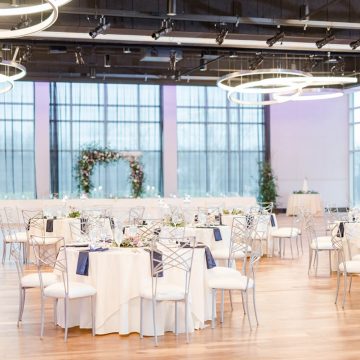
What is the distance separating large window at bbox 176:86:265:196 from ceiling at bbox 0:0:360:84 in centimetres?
496

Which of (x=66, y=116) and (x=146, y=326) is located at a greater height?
(x=66, y=116)

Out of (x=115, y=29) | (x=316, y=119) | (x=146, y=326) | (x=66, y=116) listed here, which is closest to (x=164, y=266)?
(x=146, y=326)

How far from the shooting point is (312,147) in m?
23.8

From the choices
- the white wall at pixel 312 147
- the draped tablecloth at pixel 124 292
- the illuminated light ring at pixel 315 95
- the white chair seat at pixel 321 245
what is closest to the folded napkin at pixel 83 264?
the draped tablecloth at pixel 124 292

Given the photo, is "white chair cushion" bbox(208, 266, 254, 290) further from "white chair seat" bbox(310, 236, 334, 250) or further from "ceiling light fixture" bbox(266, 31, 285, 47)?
"ceiling light fixture" bbox(266, 31, 285, 47)

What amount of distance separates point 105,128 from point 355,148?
29.7 feet

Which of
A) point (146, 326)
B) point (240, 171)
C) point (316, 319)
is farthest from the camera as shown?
point (240, 171)

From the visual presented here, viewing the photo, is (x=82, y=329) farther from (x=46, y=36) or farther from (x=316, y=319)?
(x=46, y=36)

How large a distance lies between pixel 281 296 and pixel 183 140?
50.3ft

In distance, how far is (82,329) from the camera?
6.41 metres

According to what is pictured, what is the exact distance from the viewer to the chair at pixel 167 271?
230 inches

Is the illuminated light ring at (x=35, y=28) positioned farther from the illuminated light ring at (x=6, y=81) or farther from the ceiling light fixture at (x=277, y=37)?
the ceiling light fixture at (x=277, y=37)

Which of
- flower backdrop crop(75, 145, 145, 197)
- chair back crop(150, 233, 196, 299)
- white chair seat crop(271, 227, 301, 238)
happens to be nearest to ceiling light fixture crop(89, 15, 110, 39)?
white chair seat crop(271, 227, 301, 238)

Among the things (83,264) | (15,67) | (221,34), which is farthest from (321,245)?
(15,67)
